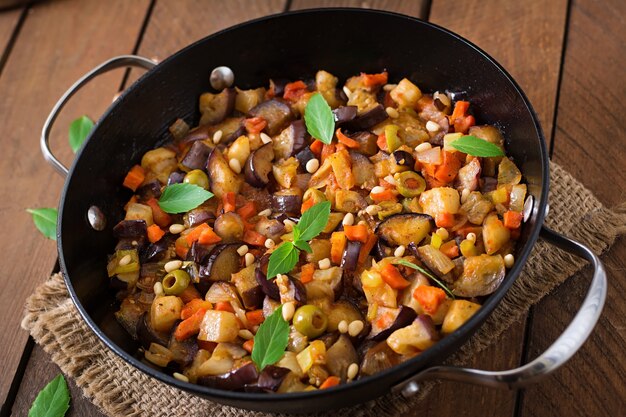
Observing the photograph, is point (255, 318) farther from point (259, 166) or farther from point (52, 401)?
point (52, 401)

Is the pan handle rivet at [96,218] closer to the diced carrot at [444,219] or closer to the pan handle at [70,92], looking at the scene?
the pan handle at [70,92]

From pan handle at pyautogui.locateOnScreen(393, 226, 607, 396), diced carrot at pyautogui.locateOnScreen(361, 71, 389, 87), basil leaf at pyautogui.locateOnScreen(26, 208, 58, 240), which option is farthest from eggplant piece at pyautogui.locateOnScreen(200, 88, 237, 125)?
pan handle at pyautogui.locateOnScreen(393, 226, 607, 396)

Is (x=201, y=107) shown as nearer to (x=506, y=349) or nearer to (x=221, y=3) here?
(x=221, y=3)

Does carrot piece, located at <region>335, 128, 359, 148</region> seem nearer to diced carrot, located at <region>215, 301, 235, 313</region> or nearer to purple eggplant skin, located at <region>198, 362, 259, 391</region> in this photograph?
diced carrot, located at <region>215, 301, 235, 313</region>

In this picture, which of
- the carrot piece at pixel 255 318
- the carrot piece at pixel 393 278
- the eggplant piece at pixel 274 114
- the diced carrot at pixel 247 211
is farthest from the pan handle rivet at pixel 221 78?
the carrot piece at pixel 393 278

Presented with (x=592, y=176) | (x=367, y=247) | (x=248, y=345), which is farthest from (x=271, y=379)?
(x=592, y=176)

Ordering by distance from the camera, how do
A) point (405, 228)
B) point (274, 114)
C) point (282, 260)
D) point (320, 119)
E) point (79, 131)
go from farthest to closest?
1. point (79, 131)
2. point (274, 114)
3. point (320, 119)
4. point (405, 228)
5. point (282, 260)

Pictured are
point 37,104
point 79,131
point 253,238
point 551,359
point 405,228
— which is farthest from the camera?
point 37,104
